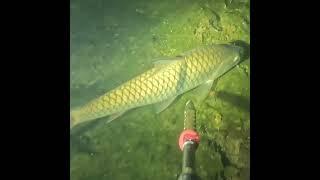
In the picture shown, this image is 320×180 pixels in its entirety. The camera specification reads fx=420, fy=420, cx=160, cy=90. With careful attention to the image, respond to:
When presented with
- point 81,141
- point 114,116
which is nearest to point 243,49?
point 114,116

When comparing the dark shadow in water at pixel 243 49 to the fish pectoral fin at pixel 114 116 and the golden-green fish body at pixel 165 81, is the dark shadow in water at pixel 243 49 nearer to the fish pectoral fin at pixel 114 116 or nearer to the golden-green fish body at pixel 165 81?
the golden-green fish body at pixel 165 81

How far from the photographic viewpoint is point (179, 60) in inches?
47.2

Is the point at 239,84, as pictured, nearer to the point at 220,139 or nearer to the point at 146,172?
the point at 220,139

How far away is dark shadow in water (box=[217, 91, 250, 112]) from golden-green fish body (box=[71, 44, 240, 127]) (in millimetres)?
56

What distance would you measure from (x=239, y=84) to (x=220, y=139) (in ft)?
0.55

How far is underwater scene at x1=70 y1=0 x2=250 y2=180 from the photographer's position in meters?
1.17

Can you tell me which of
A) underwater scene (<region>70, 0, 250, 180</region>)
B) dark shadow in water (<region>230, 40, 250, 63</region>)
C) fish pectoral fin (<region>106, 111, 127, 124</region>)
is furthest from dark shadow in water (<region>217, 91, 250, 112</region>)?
fish pectoral fin (<region>106, 111, 127, 124</region>)

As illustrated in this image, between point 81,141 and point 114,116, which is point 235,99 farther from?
point 81,141

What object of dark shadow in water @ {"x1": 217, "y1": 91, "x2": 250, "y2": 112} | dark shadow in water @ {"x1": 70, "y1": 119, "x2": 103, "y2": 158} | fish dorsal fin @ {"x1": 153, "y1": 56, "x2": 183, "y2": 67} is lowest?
dark shadow in water @ {"x1": 70, "y1": 119, "x2": 103, "y2": 158}

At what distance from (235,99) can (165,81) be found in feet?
0.70

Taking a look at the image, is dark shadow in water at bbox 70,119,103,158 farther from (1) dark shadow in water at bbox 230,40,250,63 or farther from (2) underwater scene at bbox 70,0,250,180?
(1) dark shadow in water at bbox 230,40,250,63

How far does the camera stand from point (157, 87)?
3.91 feet
